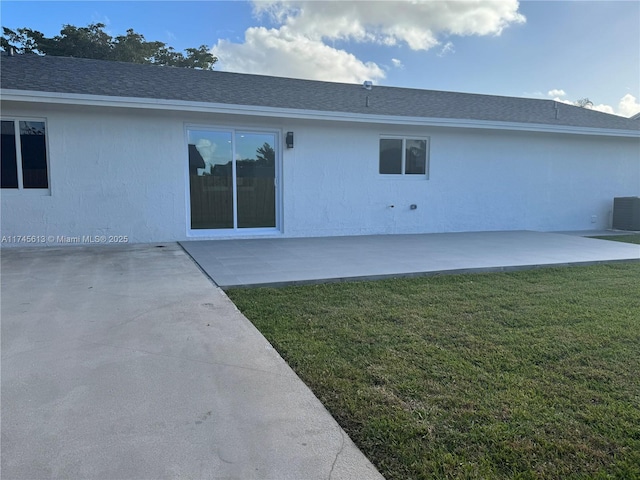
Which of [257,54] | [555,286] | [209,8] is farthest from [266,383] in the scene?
[257,54]

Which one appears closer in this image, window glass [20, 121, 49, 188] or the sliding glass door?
window glass [20, 121, 49, 188]

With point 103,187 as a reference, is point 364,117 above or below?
above

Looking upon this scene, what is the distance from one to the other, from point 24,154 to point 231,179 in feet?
12.5

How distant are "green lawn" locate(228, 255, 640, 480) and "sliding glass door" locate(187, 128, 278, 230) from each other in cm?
473

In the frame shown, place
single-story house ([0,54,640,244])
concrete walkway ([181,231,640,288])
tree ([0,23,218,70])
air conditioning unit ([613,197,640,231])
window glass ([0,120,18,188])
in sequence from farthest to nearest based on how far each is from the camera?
tree ([0,23,218,70]), air conditioning unit ([613,197,640,231]), single-story house ([0,54,640,244]), window glass ([0,120,18,188]), concrete walkway ([181,231,640,288])

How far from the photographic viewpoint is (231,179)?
31.0 ft

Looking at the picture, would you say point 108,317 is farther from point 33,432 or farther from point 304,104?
point 304,104

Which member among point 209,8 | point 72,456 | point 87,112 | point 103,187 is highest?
point 209,8

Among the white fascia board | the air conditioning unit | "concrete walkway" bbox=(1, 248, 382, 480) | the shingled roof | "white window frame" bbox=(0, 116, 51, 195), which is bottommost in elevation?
"concrete walkway" bbox=(1, 248, 382, 480)

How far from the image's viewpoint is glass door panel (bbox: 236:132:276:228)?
375 inches

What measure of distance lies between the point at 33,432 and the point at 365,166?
902cm

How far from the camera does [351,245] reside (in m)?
8.77

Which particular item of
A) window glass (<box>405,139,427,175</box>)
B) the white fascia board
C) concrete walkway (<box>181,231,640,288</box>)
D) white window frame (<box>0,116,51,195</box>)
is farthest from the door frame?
window glass (<box>405,139,427,175</box>)

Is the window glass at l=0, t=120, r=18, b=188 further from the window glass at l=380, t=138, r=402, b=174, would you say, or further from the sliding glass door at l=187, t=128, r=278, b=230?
the window glass at l=380, t=138, r=402, b=174
